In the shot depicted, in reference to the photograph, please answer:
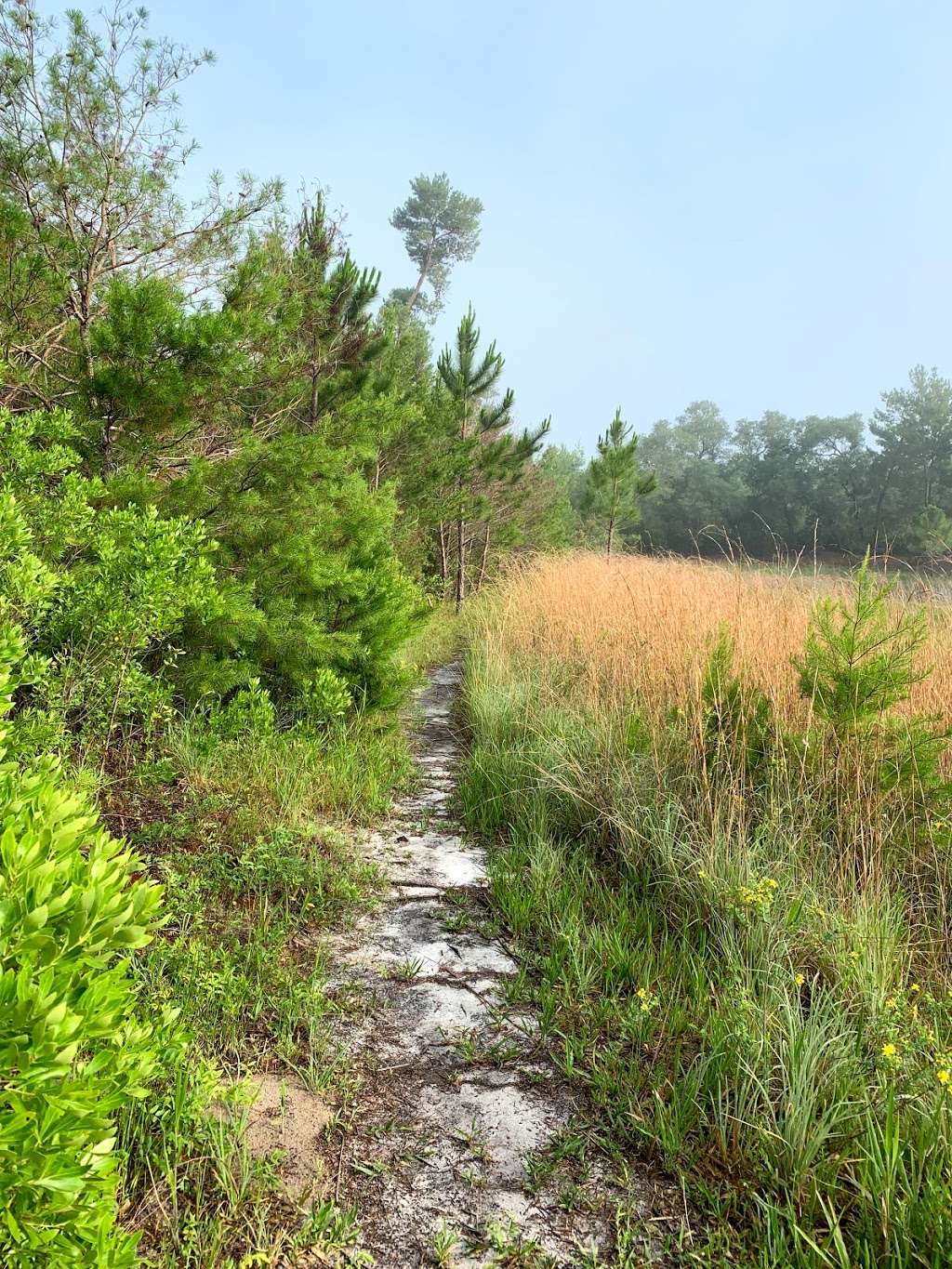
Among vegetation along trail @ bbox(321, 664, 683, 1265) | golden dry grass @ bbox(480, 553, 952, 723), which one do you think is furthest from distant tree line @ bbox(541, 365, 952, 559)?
vegetation along trail @ bbox(321, 664, 683, 1265)

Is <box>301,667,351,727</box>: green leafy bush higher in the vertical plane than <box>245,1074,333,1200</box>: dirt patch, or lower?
higher

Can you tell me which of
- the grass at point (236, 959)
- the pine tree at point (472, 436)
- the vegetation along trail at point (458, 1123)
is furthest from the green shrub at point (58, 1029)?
the pine tree at point (472, 436)

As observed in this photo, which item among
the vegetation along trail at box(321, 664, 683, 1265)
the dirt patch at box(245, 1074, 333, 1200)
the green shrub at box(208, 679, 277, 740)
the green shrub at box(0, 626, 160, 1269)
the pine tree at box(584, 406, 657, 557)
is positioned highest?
the pine tree at box(584, 406, 657, 557)

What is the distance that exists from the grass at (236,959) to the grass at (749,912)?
0.76m

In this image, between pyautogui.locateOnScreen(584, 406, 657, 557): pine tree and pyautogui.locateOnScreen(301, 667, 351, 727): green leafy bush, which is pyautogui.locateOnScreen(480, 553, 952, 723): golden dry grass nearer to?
pyautogui.locateOnScreen(301, 667, 351, 727): green leafy bush

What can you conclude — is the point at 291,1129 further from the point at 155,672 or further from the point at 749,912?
the point at 155,672

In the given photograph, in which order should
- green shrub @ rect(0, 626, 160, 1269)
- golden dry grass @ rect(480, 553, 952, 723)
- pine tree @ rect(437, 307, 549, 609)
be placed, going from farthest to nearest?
pine tree @ rect(437, 307, 549, 609), golden dry grass @ rect(480, 553, 952, 723), green shrub @ rect(0, 626, 160, 1269)

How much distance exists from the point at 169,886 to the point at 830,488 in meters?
38.1

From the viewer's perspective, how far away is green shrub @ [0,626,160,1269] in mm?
779

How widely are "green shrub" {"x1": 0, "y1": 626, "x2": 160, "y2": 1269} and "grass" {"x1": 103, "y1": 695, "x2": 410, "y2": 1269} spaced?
39 centimetres

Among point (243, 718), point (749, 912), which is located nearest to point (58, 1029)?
point (749, 912)

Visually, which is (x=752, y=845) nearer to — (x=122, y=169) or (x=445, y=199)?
(x=122, y=169)

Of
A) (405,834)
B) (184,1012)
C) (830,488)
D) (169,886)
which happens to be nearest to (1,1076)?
(184,1012)

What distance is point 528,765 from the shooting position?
3.96 m
